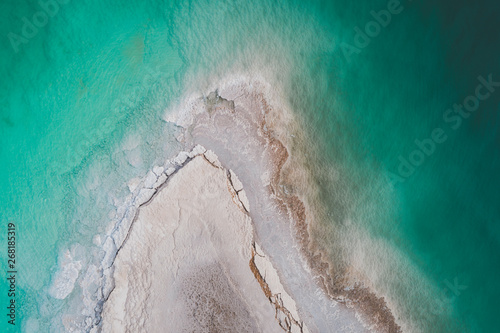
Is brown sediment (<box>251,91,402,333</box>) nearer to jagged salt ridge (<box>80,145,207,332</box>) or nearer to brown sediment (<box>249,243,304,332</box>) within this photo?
brown sediment (<box>249,243,304,332</box>)

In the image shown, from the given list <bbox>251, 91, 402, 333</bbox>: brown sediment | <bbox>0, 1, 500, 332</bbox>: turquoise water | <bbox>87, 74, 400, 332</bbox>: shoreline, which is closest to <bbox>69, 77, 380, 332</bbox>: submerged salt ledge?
<bbox>87, 74, 400, 332</bbox>: shoreline

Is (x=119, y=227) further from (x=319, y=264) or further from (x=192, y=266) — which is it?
(x=319, y=264)

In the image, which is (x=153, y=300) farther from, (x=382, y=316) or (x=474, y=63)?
(x=474, y=63)

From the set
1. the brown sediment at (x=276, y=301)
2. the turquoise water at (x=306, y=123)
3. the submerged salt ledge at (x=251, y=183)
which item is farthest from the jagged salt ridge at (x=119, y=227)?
the brown sediment at (x=276, y=301)

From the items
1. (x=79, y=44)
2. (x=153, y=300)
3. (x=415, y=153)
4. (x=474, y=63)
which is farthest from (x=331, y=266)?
(x=79, y=44)

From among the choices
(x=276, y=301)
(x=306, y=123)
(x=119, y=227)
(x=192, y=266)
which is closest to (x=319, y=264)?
(x=276, y=301)
